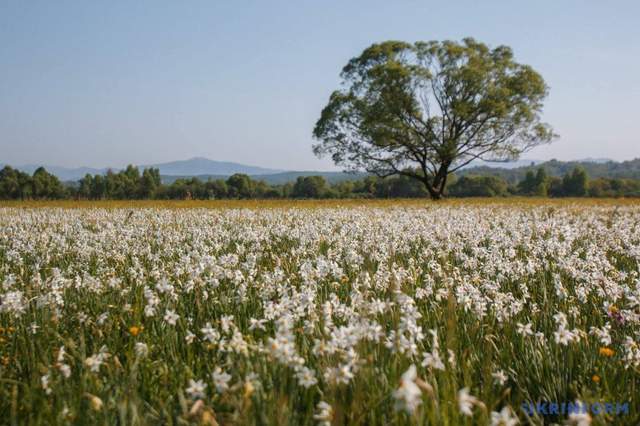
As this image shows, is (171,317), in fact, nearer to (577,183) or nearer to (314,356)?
(314,356)

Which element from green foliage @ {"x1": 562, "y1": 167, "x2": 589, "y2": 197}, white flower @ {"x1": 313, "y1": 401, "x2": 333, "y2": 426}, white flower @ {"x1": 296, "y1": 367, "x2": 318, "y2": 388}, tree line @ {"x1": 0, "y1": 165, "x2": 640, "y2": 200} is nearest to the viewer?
white flower @ {"x1": 313, "y1": 401, "x2": 333, "y2": 426}

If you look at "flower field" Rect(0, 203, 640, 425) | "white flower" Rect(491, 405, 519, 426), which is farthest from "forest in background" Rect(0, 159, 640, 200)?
"white flower" Rect(491, 405, 519, 426)

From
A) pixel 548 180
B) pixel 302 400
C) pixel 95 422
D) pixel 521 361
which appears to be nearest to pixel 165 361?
pixel 95 422

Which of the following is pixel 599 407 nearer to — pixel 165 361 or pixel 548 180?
pixel 165 361

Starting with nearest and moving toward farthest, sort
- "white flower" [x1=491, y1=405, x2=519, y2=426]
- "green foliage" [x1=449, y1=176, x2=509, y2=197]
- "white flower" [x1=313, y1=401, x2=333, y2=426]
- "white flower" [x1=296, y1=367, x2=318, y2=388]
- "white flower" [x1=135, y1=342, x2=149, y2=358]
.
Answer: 1. "white flower" [x1=491, y1=405, x2=519, y2=426]
2. "white flower" [x1=313, y1=401, x2=333, y2=426]
3. "white flower" [x1=296, y1=367, x2=318, y2=388]
4. "white flower" [x1=135, y1=342, x2=149, y2=358]
5. "green foliage" [x1=449, y1=176, x2=509, y2=197]

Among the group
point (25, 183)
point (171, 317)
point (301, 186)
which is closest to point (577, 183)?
point (301, 186)

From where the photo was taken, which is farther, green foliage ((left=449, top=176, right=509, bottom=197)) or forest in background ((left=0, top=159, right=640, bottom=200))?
green foliage ((left=449, top=176, right=509, bottom=197))

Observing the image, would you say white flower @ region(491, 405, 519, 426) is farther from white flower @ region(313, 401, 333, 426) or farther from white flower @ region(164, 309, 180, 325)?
white flower @ region(164, 309, 180, 325)

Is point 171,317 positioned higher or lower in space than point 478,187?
lower

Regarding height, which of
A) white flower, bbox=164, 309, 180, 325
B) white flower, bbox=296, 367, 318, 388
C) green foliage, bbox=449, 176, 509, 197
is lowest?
white flower, bbox=296, 367, 318, 388

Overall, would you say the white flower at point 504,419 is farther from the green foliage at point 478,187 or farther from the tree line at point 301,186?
the green foliage at point 478,187

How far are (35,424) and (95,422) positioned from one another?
33cm

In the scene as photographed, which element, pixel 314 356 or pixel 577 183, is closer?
pixel 314 356

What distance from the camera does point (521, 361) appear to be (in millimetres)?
3406
